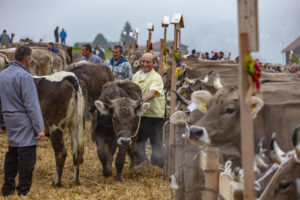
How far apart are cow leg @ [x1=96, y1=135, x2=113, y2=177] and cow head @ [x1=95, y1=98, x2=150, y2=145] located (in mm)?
449

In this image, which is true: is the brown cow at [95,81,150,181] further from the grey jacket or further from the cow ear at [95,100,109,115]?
the grey jacket

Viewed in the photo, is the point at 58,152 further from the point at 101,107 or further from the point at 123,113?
the point at 123,113

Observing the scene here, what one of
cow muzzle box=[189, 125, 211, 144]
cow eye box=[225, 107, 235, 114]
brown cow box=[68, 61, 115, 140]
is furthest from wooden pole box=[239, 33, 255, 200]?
brown cow box=[68, 61, 115, 140]

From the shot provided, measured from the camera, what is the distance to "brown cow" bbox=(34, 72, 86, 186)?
7391 mm

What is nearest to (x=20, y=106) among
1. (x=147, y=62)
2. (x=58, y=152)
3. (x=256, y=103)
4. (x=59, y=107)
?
(x=59, y=107)

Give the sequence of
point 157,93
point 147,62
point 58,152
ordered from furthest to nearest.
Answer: point 147,62 < point 157,93 < point 58,152

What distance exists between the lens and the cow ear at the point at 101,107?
7.93 metres

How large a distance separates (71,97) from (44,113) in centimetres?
47

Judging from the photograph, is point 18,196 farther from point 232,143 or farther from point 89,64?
point 89,64

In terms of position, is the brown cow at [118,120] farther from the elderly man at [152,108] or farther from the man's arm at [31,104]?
the man's arm at [31,104]

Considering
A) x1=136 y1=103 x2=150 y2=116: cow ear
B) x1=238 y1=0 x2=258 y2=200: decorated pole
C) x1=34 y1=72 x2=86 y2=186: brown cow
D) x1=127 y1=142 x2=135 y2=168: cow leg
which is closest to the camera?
x1=238 y1=0 x2=258 y2=200: decorated pole

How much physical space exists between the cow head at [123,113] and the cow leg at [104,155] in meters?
0.45

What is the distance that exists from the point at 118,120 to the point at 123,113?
0.46ft

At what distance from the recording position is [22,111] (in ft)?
21.4
